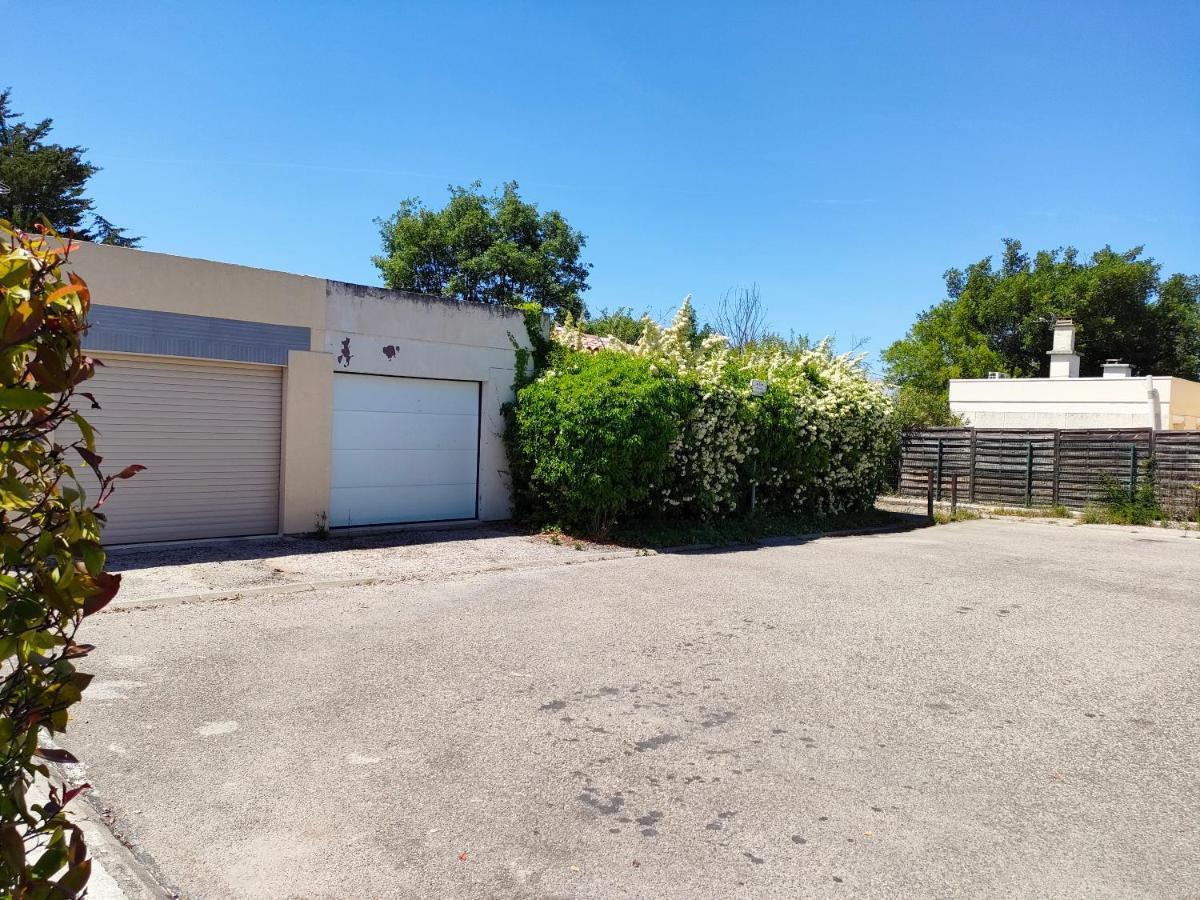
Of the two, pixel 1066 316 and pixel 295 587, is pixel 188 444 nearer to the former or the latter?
pixel 295 587

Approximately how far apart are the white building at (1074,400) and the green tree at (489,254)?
1445cm

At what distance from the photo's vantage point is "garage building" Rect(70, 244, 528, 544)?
1016cm

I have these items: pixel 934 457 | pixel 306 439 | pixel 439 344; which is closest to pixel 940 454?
pixel 934 457

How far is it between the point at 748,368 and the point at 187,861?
42.4ft

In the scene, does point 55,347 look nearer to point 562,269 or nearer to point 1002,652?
Answer: point 1002,652

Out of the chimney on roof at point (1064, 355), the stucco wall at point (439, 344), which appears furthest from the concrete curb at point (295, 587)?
the chimney on roof at point (1064, 355)

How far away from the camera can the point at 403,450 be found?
A: 12898 mm

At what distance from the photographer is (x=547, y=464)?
12.6 metres

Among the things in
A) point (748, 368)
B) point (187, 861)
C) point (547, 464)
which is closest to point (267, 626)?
point (187, 861)

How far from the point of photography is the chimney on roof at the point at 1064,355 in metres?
30.1

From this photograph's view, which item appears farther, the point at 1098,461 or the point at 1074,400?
the point at 1074,400

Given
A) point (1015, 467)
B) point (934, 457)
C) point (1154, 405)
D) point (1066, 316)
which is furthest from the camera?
point (1066, 316)

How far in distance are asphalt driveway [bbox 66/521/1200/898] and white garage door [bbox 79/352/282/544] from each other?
7.57ft

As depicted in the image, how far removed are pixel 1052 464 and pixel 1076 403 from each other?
8.20 metres
